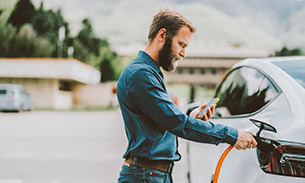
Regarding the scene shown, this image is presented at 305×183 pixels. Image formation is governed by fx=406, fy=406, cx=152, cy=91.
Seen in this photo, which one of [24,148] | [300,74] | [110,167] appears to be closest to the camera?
[300,74]

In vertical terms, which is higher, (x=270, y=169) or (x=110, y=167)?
(x=270, y=169)

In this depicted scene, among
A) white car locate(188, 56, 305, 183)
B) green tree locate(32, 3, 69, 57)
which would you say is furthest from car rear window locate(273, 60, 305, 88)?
green tree locate(32, 3, 69, 57)

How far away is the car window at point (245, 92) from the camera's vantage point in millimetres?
2920

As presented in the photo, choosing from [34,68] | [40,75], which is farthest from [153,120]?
[34,68]

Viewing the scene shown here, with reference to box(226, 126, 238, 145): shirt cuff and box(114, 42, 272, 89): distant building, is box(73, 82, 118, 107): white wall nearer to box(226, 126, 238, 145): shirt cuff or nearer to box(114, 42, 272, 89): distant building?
box(114, 42, 272, 89): distant building

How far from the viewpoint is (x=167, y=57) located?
88.2 inches

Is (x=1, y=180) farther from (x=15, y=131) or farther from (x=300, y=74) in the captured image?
(x=15, y=131)

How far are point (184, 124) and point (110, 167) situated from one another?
5.85 m

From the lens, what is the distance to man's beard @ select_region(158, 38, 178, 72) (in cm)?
222

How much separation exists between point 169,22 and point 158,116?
524mm

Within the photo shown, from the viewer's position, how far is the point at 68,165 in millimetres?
7945

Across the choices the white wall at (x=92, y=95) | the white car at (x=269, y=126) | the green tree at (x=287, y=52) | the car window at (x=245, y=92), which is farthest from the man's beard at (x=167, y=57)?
the green tree at (x=287, y=52)

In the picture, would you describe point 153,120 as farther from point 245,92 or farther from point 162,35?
point 245,92

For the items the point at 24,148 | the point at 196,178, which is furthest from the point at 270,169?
the point at 24,148
